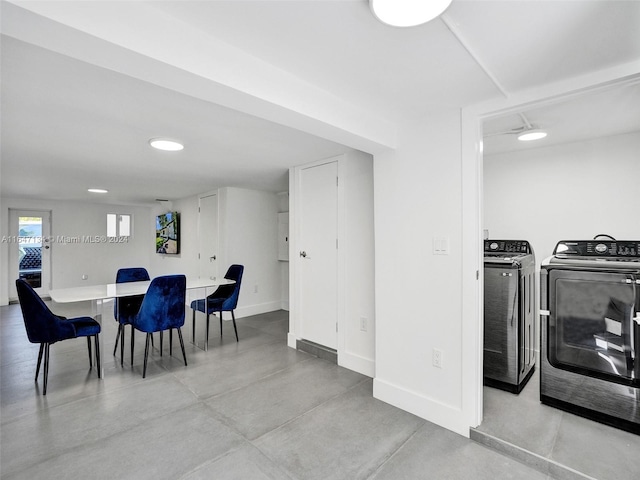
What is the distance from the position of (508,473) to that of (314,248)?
2.45m

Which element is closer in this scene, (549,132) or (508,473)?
(508,473)

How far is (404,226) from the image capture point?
236cm

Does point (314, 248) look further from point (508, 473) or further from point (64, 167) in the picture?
point (64, 167)

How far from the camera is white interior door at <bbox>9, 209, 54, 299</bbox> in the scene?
20.4ft

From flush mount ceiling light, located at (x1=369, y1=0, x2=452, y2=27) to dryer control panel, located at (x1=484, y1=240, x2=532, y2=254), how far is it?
232 cm

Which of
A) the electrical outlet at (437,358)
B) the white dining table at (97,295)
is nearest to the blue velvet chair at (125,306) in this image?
the white dining table at (97,295)

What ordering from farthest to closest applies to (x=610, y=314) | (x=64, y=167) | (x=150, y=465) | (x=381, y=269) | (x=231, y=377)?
(x=64, y=167), (x=231, y=377), (x=381, y=269), (x=610, y=314), (x=150, y=465)

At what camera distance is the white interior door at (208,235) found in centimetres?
530

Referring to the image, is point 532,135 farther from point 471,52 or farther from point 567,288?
point 471,52

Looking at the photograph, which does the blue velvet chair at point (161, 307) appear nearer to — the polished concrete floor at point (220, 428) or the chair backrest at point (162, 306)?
the chair backrest at point (162, 306)

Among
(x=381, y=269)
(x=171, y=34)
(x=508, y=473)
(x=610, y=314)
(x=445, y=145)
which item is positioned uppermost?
(x=171, y=34)

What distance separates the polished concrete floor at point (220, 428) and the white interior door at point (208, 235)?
7.38 ft

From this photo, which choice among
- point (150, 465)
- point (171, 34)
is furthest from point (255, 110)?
point (150, 465)

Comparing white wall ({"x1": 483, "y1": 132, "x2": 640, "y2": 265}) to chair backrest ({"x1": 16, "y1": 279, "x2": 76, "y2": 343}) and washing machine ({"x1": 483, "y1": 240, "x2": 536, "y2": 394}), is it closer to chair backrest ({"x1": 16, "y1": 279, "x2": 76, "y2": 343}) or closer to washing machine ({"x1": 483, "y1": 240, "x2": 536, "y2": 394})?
washing machine ({"x1": 483, "y1": 240, "x2": 536, "y2": 394})
